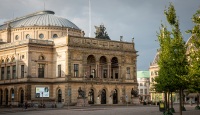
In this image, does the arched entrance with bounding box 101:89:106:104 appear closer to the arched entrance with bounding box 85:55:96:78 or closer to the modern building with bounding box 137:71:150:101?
the arched entrance with bounding box 85:55:96:78

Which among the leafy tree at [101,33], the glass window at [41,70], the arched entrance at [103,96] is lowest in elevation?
the arched entrance at [103,96]

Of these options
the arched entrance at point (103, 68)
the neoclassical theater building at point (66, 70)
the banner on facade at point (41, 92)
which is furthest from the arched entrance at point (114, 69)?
the banner on facade at point (41, 92)

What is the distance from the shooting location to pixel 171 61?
36.7m

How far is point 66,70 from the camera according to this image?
257ft

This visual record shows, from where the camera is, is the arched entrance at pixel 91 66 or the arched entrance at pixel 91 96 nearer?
the arched entrance at pixel 91 96

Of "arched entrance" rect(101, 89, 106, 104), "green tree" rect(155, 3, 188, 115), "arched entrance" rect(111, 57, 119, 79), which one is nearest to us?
"green tree" rect(155, 3, 188, 115)

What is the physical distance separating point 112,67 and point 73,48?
16.2 metres

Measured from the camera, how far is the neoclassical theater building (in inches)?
3091

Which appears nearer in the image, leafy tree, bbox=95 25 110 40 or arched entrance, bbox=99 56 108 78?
arched entrance, bbox=99 56 108 78

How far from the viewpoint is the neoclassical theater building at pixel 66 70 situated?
78.5 meters

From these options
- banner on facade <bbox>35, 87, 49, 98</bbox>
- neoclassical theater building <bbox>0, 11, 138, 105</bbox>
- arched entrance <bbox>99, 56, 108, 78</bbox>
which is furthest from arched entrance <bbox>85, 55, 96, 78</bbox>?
banner on facade <bbox>35, 87, 49, 98</bbox>

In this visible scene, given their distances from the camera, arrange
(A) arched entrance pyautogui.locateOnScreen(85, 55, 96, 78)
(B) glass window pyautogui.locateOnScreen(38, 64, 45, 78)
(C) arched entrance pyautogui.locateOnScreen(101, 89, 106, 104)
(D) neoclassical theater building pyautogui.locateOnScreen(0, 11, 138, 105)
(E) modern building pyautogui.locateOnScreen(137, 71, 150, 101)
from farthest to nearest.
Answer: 1. (E) modern building pyautogui.locateOnScreen(137, 71, 150, 101)
2. (A) arched entrance pyautogui.locateOnScreen(85, 55, 96, 78)
3. (C) arched entrance pyautogui.locateOnScreen(101, 89, 106, 104)
4. (B) glass window pyautogui.locateOnScreen(38, 64, 45, 78)
5. (D) neoclassical theater building pyautogui.locateOnScreen(0, 11, 138, 105)

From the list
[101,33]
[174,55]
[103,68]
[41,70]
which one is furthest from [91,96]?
[174,55]

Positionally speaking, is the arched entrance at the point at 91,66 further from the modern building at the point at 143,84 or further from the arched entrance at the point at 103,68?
the modern building at the point at 143,84
